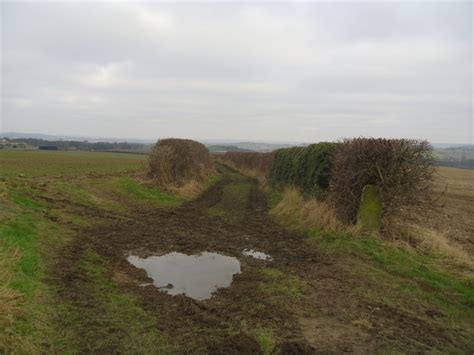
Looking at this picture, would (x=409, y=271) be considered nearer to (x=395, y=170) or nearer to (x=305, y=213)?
(x=395, y=170)

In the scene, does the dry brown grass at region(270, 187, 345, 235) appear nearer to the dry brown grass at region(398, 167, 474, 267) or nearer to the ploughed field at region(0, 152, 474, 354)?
the ploughed field at region(0, 152, 474, 354)

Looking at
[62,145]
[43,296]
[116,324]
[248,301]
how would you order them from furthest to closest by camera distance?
[62,145]
[248,301]
[43,296]
[116,324]

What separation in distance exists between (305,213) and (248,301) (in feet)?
24.5

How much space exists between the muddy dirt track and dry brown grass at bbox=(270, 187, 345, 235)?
3.81 feet

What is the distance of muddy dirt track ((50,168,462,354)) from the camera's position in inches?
192

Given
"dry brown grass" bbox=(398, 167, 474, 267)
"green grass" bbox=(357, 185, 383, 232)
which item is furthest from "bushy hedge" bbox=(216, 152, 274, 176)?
"green grass" bbox=(357, 185, 383, 232)

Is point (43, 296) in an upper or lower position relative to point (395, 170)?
lower

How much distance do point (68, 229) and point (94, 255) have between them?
2.54m

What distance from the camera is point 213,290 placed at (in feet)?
23.0

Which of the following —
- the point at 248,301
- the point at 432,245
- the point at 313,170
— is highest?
the point at 313,170

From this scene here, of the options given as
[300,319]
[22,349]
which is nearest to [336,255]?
[300,319]

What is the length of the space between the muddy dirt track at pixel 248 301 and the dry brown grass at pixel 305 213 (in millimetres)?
1162

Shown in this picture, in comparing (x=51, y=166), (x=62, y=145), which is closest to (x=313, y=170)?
(x=51, y=166)

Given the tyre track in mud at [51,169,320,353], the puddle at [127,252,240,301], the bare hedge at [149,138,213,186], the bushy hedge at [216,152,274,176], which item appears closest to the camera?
the tyre track in mud at [51,169,320,353]
